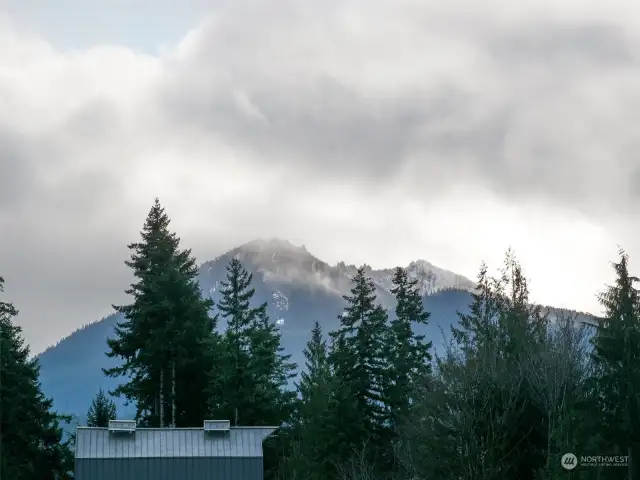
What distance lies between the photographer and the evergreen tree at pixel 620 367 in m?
35.5

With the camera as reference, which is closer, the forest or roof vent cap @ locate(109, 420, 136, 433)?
the forest

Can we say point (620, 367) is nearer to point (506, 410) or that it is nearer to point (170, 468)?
point (506, 410)

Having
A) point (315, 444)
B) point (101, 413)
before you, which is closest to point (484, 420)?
point (315, 444)

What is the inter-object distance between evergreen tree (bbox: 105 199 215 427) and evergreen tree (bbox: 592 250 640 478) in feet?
114

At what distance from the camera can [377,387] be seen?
58.3m

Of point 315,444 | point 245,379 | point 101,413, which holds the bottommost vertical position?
point 315,444

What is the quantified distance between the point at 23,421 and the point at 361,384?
22.3 m

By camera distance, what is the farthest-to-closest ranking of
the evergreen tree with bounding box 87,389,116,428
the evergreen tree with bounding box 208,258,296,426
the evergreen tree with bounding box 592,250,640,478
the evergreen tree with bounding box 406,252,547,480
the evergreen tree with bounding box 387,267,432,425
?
the evergreen tree with bounding box 87,389,116,428 → the evergreen tree with bounding box 208,258,296,426 → the evergreen tree with bounding box 387,267,432,425 → the evergreen tree with bounding box 406,252,547,480 → the evergreen tree with bounding box 592,250,640,478

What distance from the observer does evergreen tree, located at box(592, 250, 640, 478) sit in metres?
35.5

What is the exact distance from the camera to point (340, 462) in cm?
5319

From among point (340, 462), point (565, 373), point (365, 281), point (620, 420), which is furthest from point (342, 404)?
point (620, 420)

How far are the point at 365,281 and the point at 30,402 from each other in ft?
76.1

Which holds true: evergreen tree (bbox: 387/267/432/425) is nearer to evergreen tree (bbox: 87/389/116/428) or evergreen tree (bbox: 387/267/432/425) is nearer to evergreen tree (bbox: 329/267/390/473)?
evergreen tree (bbox: 329/267/390/473)

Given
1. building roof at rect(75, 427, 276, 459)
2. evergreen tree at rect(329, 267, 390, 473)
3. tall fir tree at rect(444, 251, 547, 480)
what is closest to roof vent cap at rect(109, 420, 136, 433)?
building roof at rect(75, 427, 276, 459)
